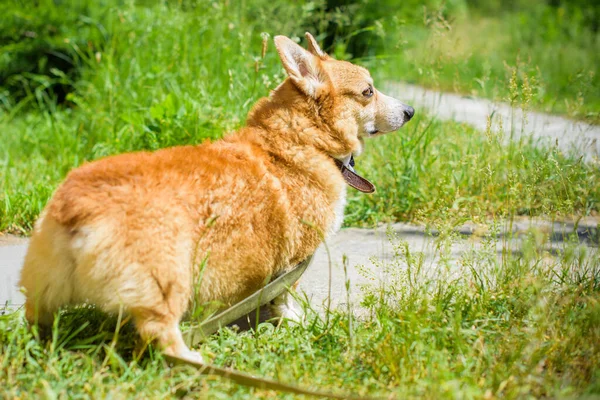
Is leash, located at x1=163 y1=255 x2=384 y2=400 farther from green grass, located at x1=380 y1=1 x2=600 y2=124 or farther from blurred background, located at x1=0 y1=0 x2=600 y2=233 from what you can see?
green grass, located at x1=380 y1=1 x2=600 y2=124

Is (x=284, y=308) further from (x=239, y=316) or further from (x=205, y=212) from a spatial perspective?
(x=205, y=212)

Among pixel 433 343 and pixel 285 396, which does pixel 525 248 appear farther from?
pixel 285 396

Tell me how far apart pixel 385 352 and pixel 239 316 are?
26.9 inches

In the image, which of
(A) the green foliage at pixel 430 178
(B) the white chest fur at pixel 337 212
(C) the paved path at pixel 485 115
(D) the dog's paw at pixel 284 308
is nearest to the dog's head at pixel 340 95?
(B) the white chest fur at pixel 337 212

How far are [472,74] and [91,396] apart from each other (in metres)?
7.06

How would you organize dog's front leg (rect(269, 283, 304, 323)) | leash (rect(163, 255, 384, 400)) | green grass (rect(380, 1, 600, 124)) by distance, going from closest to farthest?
leash (rect(163, 255, 384, 400))
dog's front leg (rect(269, 283, 304, 323))
green grass (rect(380, 1, 600, 124))

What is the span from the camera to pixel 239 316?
105 inches

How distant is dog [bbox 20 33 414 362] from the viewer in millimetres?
2277

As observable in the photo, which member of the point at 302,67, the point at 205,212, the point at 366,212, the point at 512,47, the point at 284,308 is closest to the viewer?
the point at 205,212

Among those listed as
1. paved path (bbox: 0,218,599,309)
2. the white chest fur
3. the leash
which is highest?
the white chest fur

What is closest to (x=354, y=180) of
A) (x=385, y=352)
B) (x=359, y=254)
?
(x=359, y=254)

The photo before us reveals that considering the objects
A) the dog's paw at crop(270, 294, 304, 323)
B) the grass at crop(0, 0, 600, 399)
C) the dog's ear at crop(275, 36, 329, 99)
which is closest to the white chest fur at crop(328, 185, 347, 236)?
the grass at crop(0, 0, 600, 399)

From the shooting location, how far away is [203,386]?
227cm

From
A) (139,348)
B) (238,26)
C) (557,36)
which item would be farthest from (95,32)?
(557,36)
